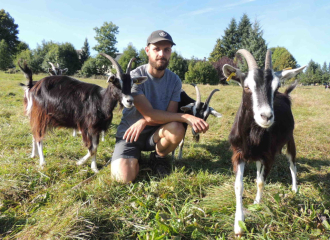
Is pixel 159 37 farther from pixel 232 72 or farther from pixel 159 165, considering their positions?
pixel 159 165

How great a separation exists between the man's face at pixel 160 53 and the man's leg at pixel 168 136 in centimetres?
91

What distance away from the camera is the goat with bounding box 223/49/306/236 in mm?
1865

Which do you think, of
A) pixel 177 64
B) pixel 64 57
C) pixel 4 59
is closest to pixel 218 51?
pixel 177 64

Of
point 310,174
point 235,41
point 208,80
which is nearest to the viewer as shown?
point 310,174

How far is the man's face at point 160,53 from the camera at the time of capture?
305 cm

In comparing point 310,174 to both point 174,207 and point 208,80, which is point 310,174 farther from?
point 208,80

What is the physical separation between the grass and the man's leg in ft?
1.59

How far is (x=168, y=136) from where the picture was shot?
3.02 meters


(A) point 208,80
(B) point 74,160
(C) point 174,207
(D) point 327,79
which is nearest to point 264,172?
(C) point 174,207

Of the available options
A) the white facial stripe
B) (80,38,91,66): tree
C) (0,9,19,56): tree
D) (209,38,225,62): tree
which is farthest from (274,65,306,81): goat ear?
(0,9,19,56): tree

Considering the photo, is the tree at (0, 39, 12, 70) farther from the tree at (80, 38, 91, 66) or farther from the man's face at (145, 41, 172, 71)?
the man's face at (145, 41, 172, 71)

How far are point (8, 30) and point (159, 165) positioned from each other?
55.3 metres

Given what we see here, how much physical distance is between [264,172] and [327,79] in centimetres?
5837

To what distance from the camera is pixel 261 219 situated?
6.34 feet
